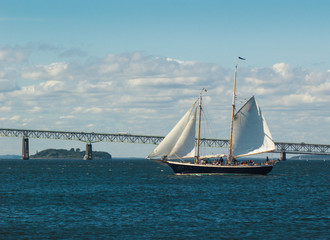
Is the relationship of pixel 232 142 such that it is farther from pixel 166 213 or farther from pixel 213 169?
pixel 166 213

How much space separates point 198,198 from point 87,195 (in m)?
12.9

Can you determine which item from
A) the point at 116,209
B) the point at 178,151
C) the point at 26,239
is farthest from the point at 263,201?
the point at 178,151

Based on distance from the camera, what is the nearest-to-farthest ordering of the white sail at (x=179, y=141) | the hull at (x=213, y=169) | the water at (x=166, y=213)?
the water at (x=166, y=213) < the white sail at (x=179, y=141) < the hull at (x=213, y=169)

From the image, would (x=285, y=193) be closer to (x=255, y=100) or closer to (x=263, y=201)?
(x=263, y=201)

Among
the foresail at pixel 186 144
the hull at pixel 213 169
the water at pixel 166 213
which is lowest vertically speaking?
the water at pixel 166 213

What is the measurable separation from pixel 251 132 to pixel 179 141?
39.7 ft

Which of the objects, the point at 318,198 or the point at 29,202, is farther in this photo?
the point at 318,198

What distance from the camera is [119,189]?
2736 inches

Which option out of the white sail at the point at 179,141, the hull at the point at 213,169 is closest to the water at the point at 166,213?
the white sail at the point at 179,141

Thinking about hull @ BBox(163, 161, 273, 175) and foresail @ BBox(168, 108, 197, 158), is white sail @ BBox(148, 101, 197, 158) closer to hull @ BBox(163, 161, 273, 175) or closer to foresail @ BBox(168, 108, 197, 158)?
foresail @ BBox(168, 108, 197, 158)

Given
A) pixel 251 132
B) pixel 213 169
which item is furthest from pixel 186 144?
pixel 251 132

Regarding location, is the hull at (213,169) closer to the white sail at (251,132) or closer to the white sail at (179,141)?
the white sail at (251,132)

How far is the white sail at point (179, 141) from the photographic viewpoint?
279ft

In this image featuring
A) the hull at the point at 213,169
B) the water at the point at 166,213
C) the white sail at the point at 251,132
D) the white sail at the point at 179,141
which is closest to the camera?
the water at the point at 166,213
